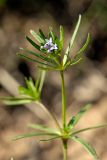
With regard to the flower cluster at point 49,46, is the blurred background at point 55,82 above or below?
below

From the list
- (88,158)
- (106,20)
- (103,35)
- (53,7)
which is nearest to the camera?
(88,158)

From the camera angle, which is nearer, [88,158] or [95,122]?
[88,158]

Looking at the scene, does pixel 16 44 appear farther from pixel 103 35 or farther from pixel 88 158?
pixel 88 158

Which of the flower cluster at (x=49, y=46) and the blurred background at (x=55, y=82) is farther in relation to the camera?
the blurred background at (x=55, y=82)

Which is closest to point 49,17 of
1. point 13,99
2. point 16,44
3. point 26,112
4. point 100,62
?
point 16,44

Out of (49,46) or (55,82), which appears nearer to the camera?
(49,46)

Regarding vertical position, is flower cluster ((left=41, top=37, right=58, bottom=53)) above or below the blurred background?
above

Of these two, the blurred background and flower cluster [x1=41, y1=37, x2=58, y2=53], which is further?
the blurred background

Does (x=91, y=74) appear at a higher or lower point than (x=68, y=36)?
lower
